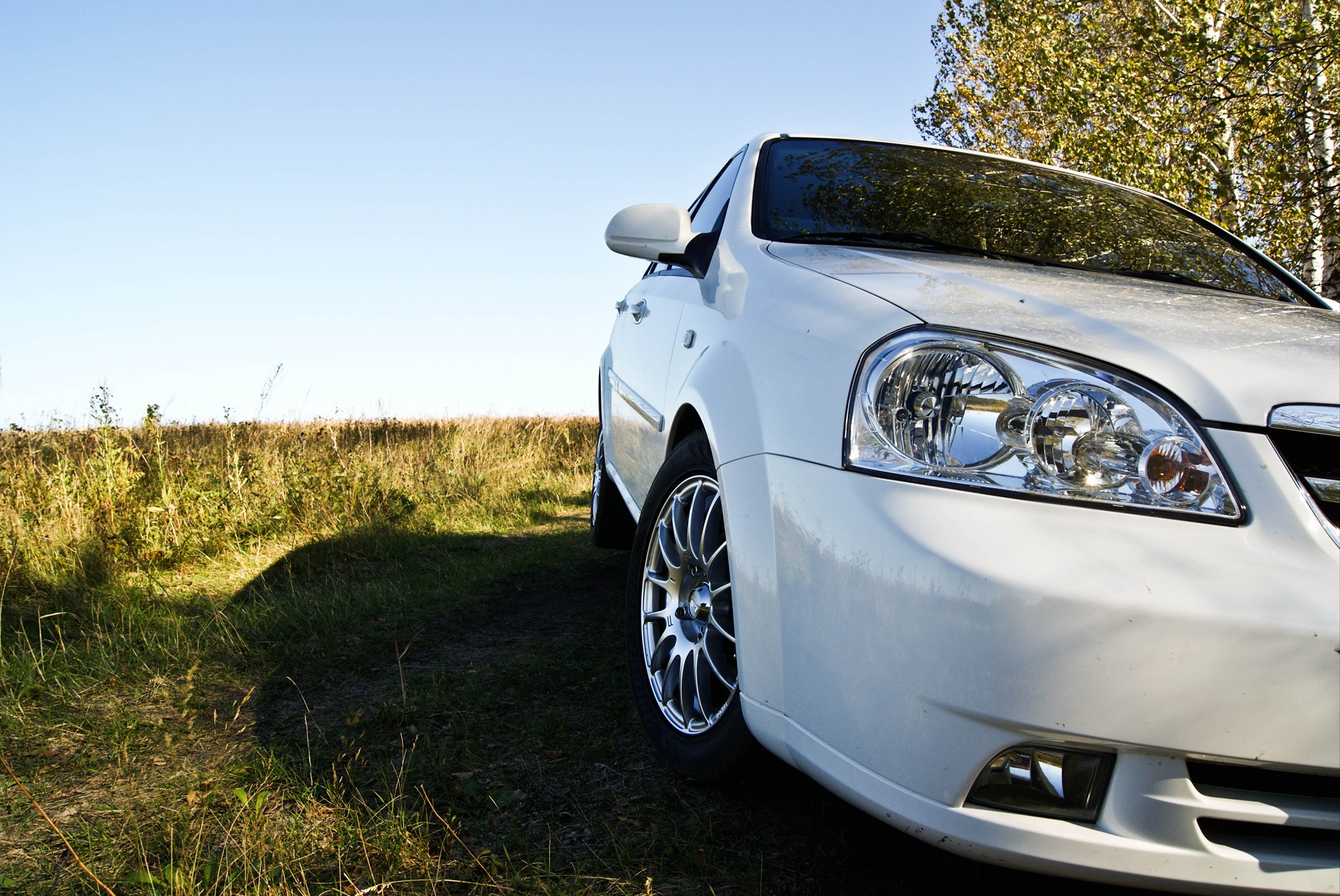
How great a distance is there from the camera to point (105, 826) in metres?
1.95

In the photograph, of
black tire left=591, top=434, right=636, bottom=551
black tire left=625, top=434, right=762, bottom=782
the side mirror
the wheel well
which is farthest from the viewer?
black tire left=591, top=434, right=636, bottom=551

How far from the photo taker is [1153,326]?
58.7 inches

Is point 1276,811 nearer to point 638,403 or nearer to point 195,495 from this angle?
point 638,403

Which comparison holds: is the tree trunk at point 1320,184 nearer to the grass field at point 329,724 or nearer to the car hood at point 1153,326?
the car hood at point 1153,326

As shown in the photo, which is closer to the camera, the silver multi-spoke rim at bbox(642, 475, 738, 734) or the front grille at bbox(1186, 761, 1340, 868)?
the front grille at bbox(1186, 761, 1340, 868)

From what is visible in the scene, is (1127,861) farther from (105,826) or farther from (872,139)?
(872,139)

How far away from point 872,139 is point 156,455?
5023 mm

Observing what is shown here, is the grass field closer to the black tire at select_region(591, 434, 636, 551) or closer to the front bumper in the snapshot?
the black tire at select_region(591, 434, 636, 551)

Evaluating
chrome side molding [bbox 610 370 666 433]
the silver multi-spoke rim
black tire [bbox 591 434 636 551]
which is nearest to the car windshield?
chrome side molding [bbox 610 370 666 433]

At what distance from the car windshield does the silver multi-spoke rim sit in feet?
2.56

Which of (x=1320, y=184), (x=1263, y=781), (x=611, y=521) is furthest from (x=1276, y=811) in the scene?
(x=1320, y=184)

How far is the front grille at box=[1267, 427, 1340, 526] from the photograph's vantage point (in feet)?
4.13

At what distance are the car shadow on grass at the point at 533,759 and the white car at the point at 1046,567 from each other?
22cm

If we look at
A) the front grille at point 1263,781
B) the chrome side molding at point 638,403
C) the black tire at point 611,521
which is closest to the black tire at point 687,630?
the chrome side molding at point 638,403
